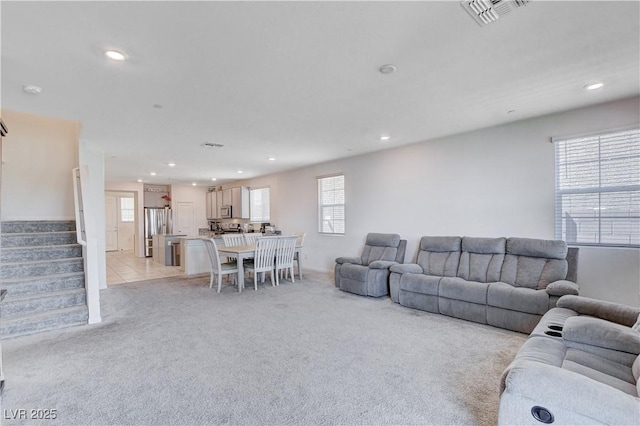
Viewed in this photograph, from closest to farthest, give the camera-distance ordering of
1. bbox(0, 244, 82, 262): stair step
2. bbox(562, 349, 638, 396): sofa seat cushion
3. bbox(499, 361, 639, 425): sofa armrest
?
1. bbox(499, 361, 639, 425): sofa armrest
2. bbox(562, 349, 638, 396): sofa seat cushion
3. bbox(0, 244, 82, 262): stair step

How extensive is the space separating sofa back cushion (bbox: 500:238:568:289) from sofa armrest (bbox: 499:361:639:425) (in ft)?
8.26

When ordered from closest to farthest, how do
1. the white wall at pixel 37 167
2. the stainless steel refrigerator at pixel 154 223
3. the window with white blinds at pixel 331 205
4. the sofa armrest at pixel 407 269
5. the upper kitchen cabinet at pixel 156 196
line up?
the sofa armrest at pixel 407 269 → the white wall at pixel 37 167 → the window with white blinds at pixel 331 205 → the stainless steel refrigerator at pixel 154 223 → the upper kitchen cabinet at pixel 156 196

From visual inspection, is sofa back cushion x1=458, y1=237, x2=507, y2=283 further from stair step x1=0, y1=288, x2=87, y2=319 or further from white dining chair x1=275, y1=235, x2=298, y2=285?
stair step x1=0, y1=288, x2=87, y2=319

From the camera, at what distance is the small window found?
37.3ft

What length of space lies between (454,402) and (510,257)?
2566 millimetres

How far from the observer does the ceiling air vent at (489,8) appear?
1.77 meters

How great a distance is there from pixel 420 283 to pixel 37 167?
6.40 m

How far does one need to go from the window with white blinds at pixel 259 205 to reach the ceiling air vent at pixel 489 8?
24.4 feet

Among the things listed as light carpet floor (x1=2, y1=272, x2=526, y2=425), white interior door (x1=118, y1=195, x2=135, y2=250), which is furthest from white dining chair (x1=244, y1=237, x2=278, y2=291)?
white interior door (x1=118, y1=195, x2=135, y2=250)

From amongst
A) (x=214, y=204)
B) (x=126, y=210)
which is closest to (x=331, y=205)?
(x=214, y=204)

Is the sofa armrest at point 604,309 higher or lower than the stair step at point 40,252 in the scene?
lower

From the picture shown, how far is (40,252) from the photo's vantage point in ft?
13.1

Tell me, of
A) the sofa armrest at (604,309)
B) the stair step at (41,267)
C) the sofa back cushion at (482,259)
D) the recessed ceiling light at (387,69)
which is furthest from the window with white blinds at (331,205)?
the stair step at (41,267)

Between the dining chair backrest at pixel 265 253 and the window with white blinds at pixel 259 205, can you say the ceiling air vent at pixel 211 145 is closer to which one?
the dining chair backrest at pixel 265 253
